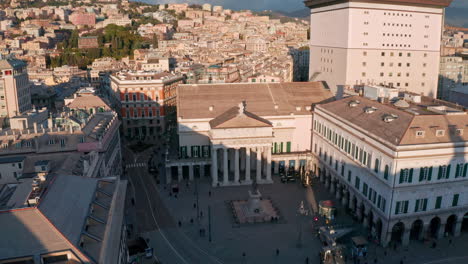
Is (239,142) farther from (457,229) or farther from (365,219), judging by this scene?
(457,229)

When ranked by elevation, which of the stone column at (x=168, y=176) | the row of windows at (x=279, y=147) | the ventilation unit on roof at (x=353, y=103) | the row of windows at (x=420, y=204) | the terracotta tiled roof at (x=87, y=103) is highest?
the ventilation unit on roof at (x=353, y=103)

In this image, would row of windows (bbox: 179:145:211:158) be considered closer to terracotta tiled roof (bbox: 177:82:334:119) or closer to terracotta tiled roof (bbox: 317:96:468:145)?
terracotta tiled roof (bbox: 177:82:334:119)

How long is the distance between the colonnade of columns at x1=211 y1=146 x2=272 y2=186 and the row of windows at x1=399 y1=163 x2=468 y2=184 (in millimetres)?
27425

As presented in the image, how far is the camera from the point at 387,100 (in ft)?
223

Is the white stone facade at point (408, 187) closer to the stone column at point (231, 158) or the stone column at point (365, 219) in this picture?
the stone column at point (365, 219)

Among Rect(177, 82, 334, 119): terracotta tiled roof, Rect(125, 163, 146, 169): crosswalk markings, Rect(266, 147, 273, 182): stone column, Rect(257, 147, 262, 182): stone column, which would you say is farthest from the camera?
Rect(125, 163, 146, 169): crosswalk markings

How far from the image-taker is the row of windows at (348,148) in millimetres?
53969

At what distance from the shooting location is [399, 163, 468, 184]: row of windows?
50.2 m

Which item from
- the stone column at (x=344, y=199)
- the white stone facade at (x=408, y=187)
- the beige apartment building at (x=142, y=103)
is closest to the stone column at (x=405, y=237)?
the white stone facade at (x=408, y=187)

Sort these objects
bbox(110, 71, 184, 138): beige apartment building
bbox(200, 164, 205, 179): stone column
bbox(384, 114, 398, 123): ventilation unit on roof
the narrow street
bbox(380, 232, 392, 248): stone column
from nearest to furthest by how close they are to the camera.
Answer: the narrow street, bbox(380, 232, 392, 248): stone column, bbox(384, 114, 398, 123): ventilation unit on roof, bbox(200, 164, 205, 179): stone column, bbox(110, 71, 184, 138): beige apartment building

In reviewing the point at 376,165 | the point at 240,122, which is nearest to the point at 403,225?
the point at 376,165

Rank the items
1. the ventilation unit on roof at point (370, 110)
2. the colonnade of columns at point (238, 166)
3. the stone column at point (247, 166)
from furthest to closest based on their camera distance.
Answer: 1. the stone column at point (247, 166)
2. the colonnade of columns at point (238, 166)
3. the ventilation unit on roof at point (370, 110)

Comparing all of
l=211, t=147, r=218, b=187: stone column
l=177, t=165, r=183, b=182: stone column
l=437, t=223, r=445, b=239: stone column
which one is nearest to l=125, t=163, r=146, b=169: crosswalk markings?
l=177, t=165, r=183, b=182: stone column

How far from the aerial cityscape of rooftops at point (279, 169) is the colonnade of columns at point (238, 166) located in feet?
1.00
